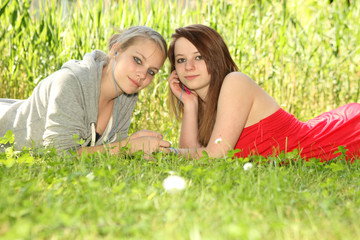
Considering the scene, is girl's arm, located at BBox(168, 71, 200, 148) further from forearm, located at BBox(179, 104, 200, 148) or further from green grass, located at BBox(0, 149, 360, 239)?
green grass, located at BBox(0, 149, 360, 239)

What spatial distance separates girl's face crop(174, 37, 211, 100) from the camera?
2.71 metres

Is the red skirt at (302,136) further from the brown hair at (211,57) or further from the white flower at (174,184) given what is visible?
the white flower at (174,184)

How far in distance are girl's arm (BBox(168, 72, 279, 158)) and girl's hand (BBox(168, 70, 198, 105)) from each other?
0.47 m

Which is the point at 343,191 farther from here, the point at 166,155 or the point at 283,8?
the point at 283,8

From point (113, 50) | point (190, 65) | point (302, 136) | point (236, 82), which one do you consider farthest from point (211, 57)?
point (302, 136)

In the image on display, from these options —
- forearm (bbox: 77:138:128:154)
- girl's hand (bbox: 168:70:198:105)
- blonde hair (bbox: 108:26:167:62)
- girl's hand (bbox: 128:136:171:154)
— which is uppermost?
blonde hair (bbox: 108:26:167:62)

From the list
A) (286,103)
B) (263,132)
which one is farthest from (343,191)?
(286,103)

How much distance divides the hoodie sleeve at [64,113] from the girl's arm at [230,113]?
0.68 m

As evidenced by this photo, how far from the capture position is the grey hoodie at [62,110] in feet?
8.20

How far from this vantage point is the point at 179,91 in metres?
3.05

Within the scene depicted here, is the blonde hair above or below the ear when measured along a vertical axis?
above

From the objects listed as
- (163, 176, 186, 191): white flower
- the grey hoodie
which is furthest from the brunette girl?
(163, 176, 186, 191): white flower

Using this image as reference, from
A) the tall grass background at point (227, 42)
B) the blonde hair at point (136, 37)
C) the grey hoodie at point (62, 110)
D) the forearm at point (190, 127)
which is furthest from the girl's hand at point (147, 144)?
the tall grass background at point (227, 42)

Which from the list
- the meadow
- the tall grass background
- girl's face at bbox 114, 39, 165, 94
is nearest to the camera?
the meadow
